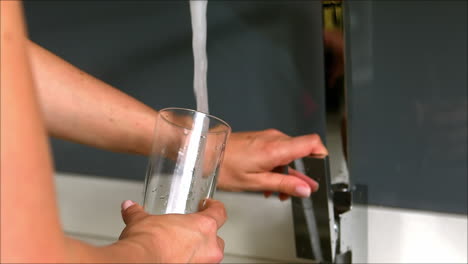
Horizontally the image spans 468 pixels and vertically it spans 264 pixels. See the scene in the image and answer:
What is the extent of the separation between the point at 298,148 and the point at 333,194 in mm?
75

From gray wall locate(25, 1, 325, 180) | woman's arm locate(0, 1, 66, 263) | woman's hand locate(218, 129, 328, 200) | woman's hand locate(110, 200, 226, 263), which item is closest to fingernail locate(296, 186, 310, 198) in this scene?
woman's hand locate(218, 129, 328, 200)

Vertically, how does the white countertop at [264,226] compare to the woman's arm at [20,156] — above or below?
below

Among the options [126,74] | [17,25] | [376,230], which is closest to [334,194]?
[376,230]

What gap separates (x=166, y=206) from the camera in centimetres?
54

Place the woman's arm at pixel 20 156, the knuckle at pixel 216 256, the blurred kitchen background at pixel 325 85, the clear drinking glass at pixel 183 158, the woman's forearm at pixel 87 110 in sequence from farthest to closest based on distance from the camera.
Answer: the blurred kitchen background at pixel 325 85
the woman's forearm at pixel 87 110
the clear drinking glass at pixel 183 158
the knuckle at pixel 216 256
the woman's arm at pixel 20 156

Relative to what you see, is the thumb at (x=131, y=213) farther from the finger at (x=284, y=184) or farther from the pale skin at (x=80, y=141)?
the finger at (x=284, y=184)

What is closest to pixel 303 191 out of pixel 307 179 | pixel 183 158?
pixel 307 179

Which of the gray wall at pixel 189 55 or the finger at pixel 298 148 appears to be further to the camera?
the gray wall at pixel 189 55

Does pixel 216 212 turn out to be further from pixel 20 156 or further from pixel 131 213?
pixel 20 156

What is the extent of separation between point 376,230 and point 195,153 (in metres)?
0.38

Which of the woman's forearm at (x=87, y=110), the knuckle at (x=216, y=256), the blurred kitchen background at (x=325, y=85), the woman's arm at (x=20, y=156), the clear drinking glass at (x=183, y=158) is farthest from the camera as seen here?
the blurred kitchen background at (x=325, y=85)

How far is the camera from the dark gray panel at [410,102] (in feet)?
2.50

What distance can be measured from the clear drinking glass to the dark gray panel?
26 centimetres

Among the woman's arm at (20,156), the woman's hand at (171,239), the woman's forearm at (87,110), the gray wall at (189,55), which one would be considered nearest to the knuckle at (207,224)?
the woman's hand at (171,239)
